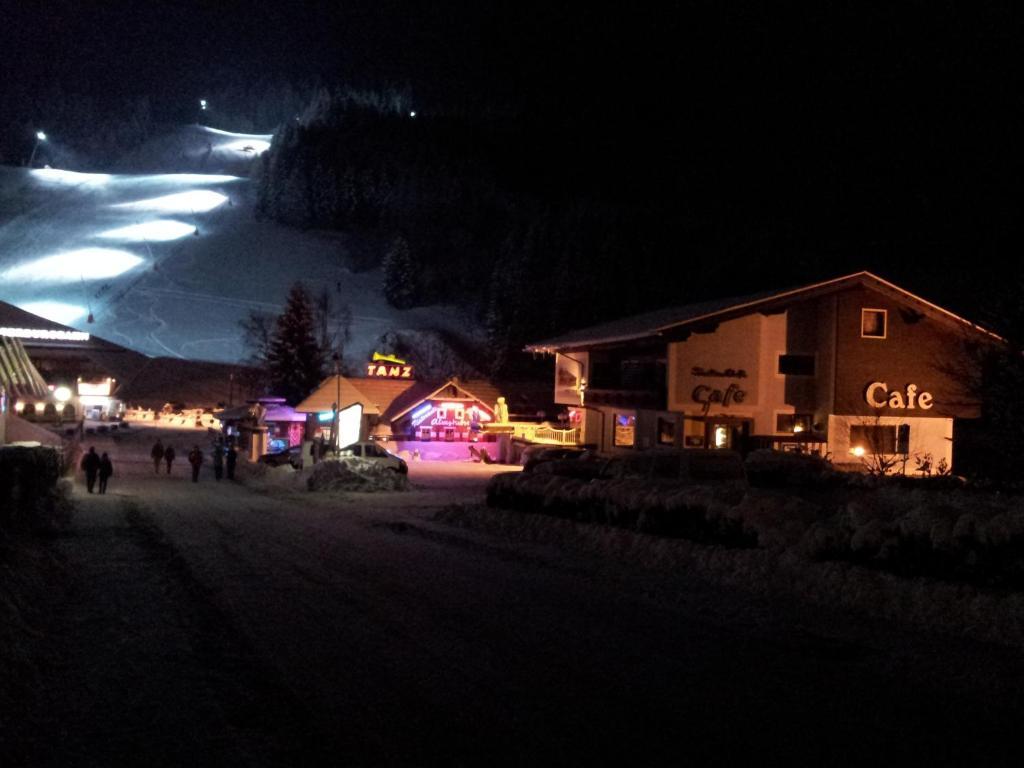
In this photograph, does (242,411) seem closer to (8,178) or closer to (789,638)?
(789,638)

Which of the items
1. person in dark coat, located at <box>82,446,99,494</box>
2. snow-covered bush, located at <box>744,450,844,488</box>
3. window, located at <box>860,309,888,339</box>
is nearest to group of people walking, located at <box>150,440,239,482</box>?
person in dark coat, located at <box>82,446,99,494</box>

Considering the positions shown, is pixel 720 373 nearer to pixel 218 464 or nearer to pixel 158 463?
pixel 218 464

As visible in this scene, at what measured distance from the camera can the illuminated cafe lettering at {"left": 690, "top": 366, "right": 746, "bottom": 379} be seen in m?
37.0

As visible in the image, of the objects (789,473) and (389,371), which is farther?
(389,371)

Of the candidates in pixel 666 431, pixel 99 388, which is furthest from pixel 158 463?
pixel 99 388

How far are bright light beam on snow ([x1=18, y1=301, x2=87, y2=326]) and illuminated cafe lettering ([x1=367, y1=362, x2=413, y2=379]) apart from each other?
233 ft

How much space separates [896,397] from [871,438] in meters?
1.94

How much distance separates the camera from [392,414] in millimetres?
54031

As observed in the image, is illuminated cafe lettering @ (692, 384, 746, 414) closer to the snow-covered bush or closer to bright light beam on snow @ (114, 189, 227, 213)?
the snow-covered bush

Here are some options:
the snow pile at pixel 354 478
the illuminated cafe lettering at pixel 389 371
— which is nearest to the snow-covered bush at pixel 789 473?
the snow pile at pixel 354 478

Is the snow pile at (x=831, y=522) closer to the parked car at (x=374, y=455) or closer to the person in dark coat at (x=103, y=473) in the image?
the parked car at (x=374, y=455)

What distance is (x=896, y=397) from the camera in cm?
3791

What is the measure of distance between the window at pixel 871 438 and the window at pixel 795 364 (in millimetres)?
2875

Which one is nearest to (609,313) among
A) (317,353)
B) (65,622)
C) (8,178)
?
(317,353)
